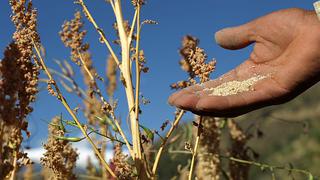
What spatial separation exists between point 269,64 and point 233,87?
23 centimetres

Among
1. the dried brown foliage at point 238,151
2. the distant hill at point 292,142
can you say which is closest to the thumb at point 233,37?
the dried brown foliage at point 238,151

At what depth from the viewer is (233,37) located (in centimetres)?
188

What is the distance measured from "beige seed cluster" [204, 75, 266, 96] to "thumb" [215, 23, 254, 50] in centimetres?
14

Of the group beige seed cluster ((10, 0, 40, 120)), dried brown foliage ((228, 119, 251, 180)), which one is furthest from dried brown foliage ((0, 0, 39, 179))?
dried brown foliage ((228, 119, 251, 180))

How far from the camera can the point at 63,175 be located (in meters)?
2.15

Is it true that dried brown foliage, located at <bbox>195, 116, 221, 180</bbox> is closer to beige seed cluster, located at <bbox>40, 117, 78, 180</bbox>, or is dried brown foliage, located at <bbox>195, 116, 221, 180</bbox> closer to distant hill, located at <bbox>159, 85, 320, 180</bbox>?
beige seed cluster, located at <bbox>40, 117, 78, 180</bbox>

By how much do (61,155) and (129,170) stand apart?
1.68ft

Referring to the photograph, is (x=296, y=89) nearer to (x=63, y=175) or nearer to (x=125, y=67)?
(x=125, y=67)

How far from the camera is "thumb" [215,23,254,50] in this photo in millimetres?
1887

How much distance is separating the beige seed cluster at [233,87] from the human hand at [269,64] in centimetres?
3

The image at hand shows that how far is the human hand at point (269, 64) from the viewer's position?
1675mm

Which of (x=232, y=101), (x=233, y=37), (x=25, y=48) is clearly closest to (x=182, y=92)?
(x=232, y=101)

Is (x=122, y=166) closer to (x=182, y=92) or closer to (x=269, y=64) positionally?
(x=182, y=92)

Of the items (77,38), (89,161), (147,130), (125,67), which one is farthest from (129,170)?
(89,161)
